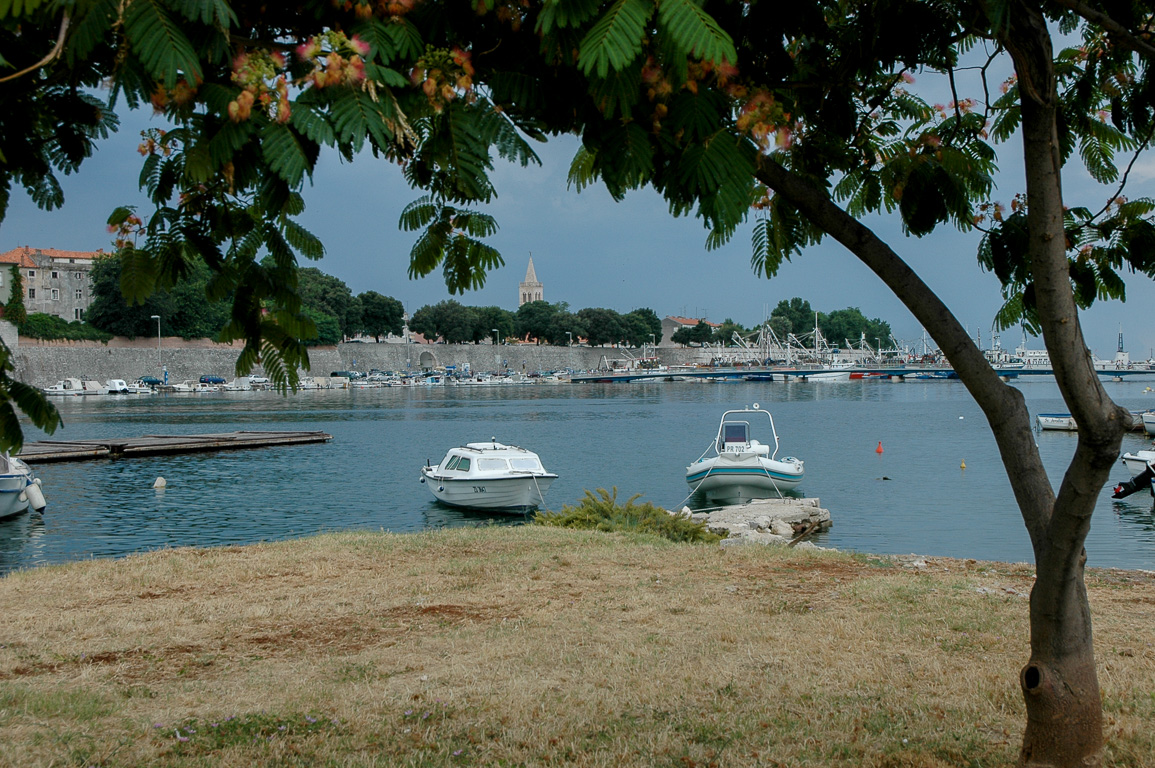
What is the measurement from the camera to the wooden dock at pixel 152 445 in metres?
39.4

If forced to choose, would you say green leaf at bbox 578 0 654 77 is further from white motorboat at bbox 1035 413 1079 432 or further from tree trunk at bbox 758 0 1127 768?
white motorboat at bbox 1035 413 1079 432

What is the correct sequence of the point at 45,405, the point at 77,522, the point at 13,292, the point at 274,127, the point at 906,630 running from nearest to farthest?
1. the point at 274,127
2. the point at 45,405
3. the point at 13,292
4. the point at 906,630
5. the point at 77,522

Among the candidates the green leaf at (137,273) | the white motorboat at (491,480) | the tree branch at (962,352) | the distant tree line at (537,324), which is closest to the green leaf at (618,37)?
the tree branch at (962,352)

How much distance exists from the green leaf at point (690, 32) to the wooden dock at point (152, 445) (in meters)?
41.0

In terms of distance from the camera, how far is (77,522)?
25219mm

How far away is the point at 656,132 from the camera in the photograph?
3105 mm

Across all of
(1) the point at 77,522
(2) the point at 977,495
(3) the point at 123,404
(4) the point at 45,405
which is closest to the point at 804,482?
(2) the point at 977,495

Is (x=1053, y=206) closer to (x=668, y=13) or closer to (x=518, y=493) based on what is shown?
(x=668, y=13)

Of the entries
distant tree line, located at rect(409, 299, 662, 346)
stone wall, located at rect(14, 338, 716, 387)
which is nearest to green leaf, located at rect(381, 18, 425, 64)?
stone wall, located at rect(14, 338, 716, 387)

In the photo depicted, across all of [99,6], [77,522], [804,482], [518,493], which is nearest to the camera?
[99,6]

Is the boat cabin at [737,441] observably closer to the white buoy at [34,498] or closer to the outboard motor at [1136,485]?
the outboard motor at [1136,485]

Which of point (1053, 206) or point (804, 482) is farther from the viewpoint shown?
point (804, 482)

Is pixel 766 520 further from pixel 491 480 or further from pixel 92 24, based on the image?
pixel 92 24

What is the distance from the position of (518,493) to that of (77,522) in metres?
12.8
